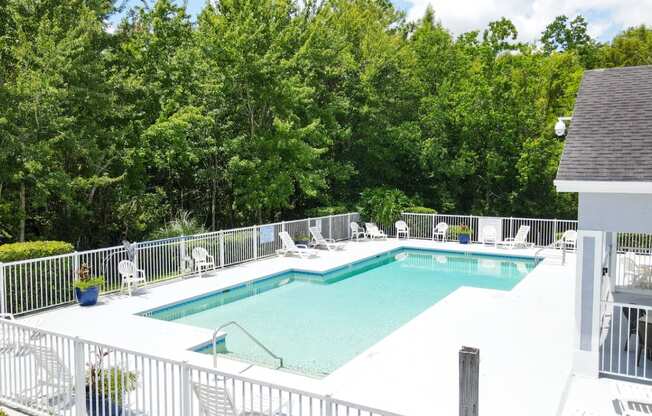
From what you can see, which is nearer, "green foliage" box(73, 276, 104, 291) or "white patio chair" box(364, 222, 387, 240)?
"green foliage" box(73, 276, 104, 291)

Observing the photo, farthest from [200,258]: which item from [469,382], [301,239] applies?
[469,382]

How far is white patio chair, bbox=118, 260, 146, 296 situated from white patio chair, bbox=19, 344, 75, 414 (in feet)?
18.3

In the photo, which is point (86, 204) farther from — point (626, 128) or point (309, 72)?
point (626, 128)

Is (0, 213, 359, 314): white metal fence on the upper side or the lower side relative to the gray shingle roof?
lower

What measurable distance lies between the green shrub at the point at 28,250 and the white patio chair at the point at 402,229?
42.6 feet

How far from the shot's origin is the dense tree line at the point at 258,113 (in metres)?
14.2

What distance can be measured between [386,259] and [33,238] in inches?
444

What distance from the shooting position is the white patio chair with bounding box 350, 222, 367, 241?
21297 millimetres

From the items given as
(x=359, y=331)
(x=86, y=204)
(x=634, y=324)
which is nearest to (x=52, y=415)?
(x=359, y=331)

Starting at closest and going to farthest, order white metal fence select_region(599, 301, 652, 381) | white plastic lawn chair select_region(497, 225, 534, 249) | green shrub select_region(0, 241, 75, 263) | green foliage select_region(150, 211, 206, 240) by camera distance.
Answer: white metal fence select_region(599, 301, 652, 381) → green shrub select_region(0, 241, 75, 263) → green foliage select_region(150, 211, 206, 240) → white plastic lawn chair select_region(497, 225, 534, 249)

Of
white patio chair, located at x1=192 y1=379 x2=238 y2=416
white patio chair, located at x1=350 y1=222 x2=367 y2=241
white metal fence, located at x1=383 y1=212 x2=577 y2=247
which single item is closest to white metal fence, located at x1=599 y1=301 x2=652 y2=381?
white patio chair, located at x1=192 y1=379 x2=238 y2=416

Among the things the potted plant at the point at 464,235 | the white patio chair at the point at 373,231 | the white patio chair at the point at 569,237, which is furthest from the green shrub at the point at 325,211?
the white patio chair at the point at 569,237

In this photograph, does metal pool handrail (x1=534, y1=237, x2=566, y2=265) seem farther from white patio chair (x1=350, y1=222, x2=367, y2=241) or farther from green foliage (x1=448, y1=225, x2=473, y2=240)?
white patio chair (x1=350, y1=222, x2=367, y2=241)

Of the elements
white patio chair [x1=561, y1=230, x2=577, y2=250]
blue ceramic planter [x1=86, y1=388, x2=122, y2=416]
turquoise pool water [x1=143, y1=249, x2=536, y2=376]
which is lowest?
turquoise pool water [x1=143, y1=249, x2=536, y2=376]
